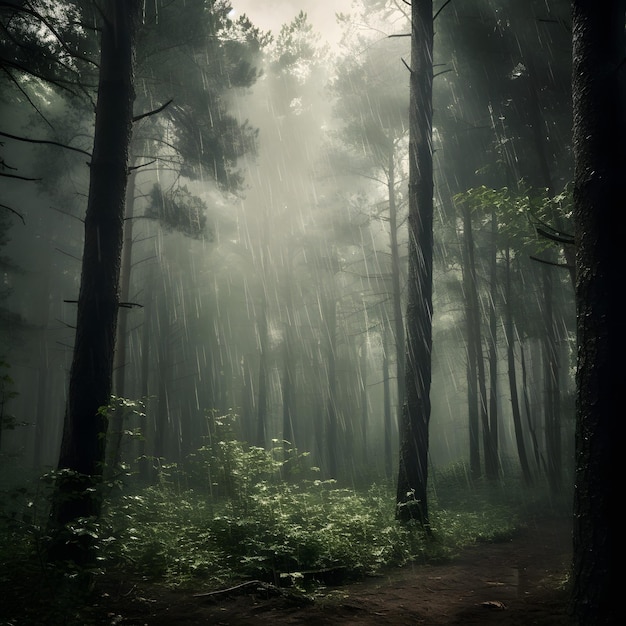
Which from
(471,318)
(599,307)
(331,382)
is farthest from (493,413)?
(599,307)

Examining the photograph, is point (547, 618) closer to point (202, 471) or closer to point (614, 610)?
point (614, 610)

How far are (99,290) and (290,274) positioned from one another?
17.7 m

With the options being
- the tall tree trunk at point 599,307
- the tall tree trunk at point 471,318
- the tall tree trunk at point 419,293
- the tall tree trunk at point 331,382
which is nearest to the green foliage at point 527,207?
the tall tree trunk at point 419,293

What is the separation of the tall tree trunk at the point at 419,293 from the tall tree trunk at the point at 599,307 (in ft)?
14.6

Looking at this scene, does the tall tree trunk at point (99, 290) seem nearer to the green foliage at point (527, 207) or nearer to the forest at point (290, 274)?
the forest at point (290, 274)

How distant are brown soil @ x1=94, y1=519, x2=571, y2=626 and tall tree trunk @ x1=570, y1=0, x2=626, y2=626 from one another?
0.73 m

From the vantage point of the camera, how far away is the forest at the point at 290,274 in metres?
4.22

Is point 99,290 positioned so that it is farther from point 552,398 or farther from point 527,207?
point 552,398

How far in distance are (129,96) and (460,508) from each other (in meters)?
12.3

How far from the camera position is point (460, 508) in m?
12.9

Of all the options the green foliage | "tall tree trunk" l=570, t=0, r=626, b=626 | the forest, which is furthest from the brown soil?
the green foliage

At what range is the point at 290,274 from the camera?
2314cm

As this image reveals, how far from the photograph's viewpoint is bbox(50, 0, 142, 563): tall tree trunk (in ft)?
16.6

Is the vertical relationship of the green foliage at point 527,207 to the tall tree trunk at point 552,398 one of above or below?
above
